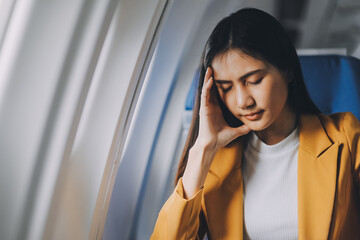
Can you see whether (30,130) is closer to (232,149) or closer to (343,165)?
(232,149)

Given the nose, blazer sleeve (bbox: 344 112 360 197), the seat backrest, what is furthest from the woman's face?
the seat backrest

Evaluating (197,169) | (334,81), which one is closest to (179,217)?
(197,169)

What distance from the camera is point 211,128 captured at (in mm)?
970

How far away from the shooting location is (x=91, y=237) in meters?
0.96

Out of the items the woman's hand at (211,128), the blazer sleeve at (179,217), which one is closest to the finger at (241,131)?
the woman's hand at (211,128)

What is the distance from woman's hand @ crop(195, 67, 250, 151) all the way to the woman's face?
8 centimetres

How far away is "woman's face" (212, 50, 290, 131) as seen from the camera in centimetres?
82

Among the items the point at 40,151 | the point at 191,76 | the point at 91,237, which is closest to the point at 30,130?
the point at 40,151

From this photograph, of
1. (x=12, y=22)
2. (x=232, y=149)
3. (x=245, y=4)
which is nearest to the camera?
(x=12, y=22)

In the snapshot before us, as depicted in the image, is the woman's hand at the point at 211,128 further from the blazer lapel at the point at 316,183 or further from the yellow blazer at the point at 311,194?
the blazer lapel at the point at 316,183

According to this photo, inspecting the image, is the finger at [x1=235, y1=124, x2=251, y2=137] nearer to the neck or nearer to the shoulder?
the neck

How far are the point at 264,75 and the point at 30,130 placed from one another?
63 centimetres

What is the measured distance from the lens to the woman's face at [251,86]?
82cm

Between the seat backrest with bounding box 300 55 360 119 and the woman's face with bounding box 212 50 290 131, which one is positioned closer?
the woman's face with bounding box 212 50 290 131
